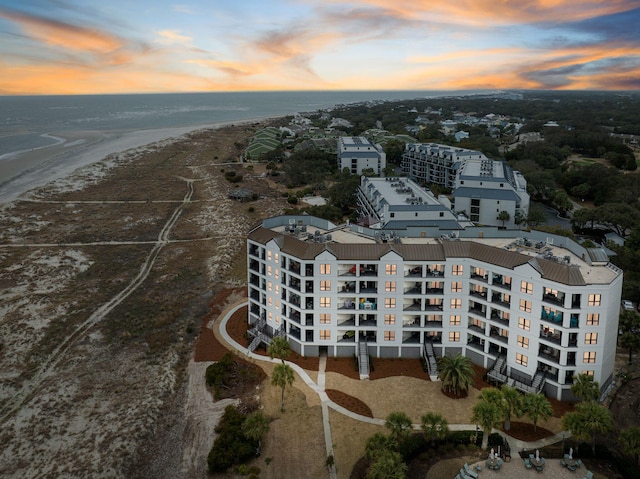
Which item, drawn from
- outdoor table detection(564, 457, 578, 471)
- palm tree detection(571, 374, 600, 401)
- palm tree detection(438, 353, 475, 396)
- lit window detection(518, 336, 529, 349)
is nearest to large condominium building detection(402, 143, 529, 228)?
lit window detection(518, 336, 529, 349)

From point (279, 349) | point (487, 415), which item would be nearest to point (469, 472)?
point (487, 415)

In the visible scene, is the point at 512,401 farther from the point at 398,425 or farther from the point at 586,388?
the point at 398,425

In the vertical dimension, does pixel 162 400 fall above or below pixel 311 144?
below

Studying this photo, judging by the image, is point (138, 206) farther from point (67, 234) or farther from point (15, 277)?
point (15, 277)

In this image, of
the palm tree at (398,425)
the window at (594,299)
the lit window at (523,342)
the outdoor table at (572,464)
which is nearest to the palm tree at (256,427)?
the palm tree at (398,425)

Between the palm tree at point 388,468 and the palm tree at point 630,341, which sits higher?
the palm tree at point 630,341

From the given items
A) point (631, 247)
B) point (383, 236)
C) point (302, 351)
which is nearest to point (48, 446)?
point (302, 351)

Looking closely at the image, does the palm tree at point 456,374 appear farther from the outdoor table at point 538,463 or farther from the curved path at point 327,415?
the outdoor table at point 538,463
